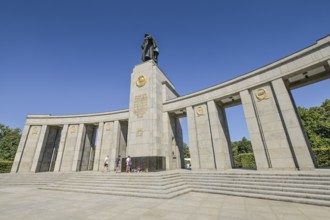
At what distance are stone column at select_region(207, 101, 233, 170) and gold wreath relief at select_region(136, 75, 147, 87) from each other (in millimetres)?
9010

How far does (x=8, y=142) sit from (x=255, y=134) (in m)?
63.0

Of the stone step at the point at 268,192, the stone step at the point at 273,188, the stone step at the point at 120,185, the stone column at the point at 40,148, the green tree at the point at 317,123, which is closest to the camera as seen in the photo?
the stone step at the point at 268,192

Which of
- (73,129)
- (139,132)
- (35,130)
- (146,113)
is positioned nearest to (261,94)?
(146,113)

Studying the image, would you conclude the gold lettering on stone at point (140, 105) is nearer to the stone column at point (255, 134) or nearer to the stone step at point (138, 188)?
the stone step at point (138, 188)

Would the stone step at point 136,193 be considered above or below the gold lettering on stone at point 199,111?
below

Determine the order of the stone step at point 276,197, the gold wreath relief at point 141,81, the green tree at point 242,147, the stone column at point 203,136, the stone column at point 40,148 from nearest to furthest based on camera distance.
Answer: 1. the stone step at point 276,197
2. the stone column at point 203,136
3. the gold wreath relief at point 141,81
4. the stone column at point 40,148
5. the green tree at point 242,147

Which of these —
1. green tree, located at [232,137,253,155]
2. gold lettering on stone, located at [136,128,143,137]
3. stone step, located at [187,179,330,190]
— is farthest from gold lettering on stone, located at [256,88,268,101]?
green tree, located at [232,137,253,155]

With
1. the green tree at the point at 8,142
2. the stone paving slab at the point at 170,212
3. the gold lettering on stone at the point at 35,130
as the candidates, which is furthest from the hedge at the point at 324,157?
the green tree at the point at 8,142

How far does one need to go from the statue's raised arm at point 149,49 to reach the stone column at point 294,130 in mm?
15969

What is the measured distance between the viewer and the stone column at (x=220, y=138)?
1514 centimetres

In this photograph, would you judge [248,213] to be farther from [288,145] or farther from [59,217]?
[288,145]

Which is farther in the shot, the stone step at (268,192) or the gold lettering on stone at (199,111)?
the gold lettering on stone at (199,111)

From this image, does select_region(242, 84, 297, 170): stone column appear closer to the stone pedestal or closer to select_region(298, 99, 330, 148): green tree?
the stone pedestal

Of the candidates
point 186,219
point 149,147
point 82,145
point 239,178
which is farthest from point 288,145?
point 82,145
